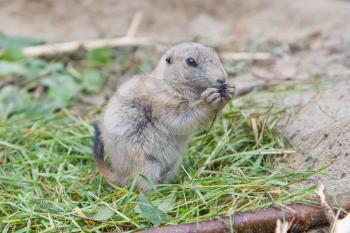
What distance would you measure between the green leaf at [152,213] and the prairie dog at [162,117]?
→ 2.02 ft

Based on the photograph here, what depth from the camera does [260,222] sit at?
4297 mm

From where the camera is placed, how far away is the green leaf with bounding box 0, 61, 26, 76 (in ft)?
26.4

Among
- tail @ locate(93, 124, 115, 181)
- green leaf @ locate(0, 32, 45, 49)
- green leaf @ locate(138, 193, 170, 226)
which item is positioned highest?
green leaf @ locate(138, 193, 170, 226)

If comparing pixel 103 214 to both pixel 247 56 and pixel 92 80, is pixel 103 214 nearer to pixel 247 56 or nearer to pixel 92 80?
pixel 92 80

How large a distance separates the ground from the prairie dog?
0.99m

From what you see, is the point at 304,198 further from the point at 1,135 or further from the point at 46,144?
the point at 1,135

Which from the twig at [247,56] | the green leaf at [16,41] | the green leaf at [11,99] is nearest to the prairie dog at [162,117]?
the green leaf at [11,99]

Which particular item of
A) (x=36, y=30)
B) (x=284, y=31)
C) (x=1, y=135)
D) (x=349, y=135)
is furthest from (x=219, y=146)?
(x=36, y=30)

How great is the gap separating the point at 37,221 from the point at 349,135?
2.41 meters

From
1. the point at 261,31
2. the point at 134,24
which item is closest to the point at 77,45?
A: the point at 134,24

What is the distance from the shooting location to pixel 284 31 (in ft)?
31.3

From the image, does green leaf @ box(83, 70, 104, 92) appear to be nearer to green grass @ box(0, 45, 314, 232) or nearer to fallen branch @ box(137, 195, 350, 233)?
green grass @ box(0, 45, 314, 232)

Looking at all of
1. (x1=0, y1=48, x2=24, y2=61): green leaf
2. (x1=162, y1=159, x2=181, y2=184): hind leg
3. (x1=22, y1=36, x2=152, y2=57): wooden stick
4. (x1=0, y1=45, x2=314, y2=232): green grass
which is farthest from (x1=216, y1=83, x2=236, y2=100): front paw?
(x1=0, y1=48, x2=24, y2=61): green leaf

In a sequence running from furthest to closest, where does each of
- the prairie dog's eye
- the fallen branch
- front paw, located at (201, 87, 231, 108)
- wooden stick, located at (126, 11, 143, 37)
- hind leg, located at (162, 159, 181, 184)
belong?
wooden stick, located at (126, 11, 143, 37), hind leg, located at (162, 159, 181, 184), the prairie dog's eye, front paw, located at (201, 87, 231, 108), the fallen branch
